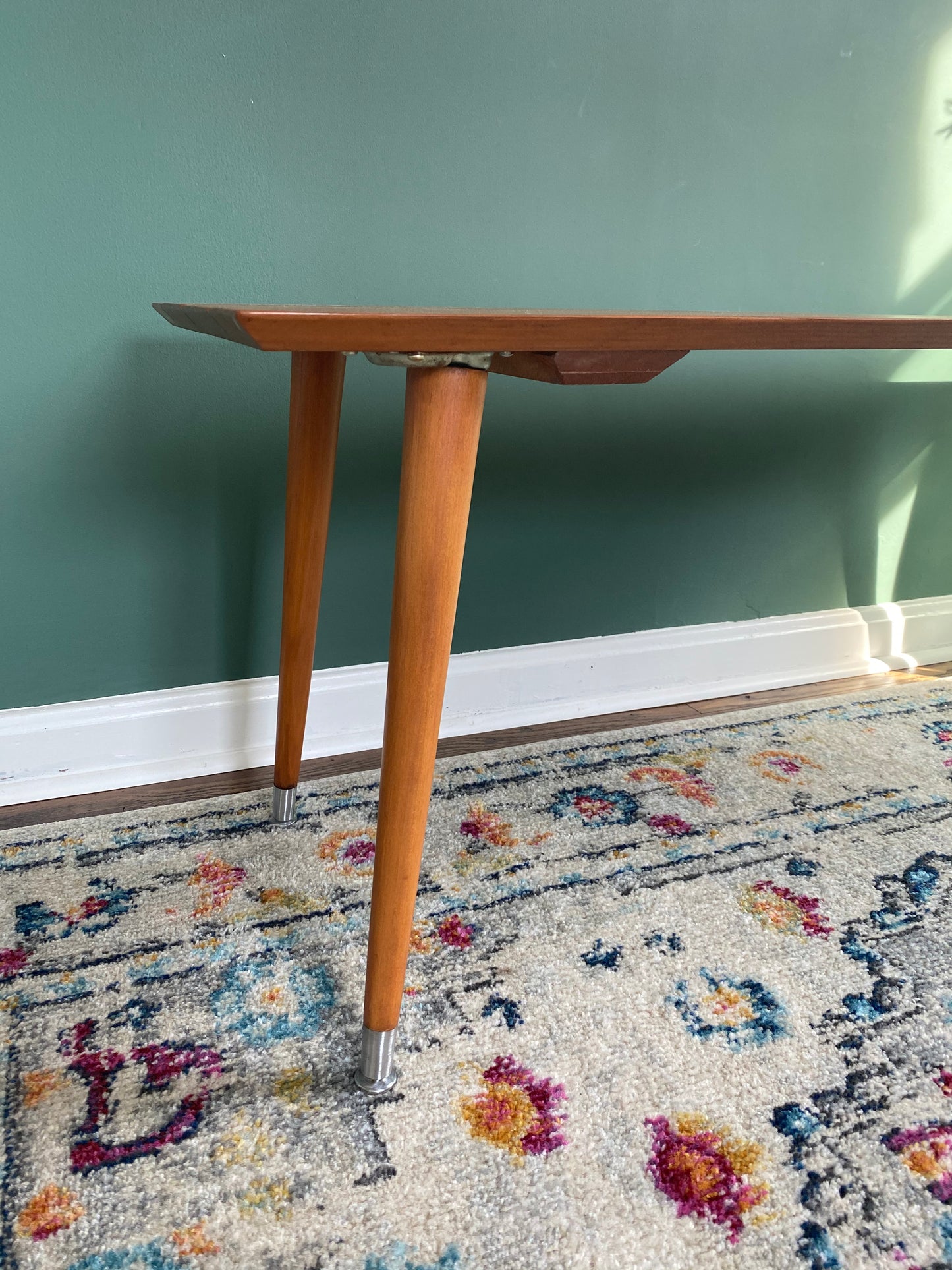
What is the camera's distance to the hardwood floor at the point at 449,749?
3.94ft

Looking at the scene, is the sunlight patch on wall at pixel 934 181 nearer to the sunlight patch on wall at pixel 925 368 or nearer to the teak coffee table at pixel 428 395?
the sunlight patch on wall at pixel 925 368

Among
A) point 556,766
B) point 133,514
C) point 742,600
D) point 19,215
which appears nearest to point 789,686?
point 742,600

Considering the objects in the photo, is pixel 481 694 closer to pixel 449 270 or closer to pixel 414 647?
pixel 449 270

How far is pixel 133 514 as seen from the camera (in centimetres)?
121

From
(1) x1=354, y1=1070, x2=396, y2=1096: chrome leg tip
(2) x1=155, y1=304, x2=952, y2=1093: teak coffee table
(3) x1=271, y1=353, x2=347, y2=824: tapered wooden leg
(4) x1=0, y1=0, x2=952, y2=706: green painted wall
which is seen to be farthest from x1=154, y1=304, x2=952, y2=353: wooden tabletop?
(1) x1=354, y1=1070, x2=396, y2=1096: chrome leg tip

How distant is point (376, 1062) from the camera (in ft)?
2.48

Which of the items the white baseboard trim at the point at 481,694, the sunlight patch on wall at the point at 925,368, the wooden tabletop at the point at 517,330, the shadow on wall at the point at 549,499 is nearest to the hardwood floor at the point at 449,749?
the white baseboard trim at the point at 481,694

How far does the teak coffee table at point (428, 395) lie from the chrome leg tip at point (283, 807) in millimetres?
430

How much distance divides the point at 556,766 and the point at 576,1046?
563 millimetres

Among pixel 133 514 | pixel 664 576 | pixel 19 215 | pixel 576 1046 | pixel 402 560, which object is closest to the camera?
pixel 402 560

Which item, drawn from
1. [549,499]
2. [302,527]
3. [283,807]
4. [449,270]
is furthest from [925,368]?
[283,807]

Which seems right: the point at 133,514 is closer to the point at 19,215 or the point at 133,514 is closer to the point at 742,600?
the point at 19,215

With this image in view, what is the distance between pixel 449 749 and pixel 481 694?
0.11 meters

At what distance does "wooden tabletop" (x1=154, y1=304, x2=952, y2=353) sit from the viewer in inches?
23.4
